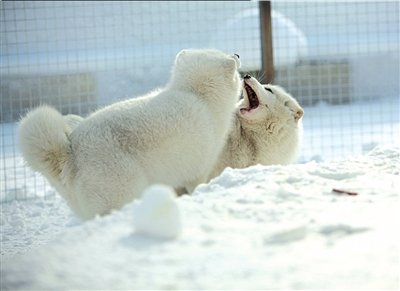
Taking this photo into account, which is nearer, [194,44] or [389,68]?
[194,44]

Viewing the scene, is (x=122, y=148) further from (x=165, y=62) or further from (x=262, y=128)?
(x=165, y=62)

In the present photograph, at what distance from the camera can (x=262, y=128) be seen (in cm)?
525

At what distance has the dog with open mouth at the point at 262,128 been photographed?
203 inches

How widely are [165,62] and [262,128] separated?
4.92 m

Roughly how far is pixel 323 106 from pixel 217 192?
7.66m

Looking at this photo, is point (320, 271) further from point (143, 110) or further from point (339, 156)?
point (339, 156)

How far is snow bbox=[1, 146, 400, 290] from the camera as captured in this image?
2.24 meters

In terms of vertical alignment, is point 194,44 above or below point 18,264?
above

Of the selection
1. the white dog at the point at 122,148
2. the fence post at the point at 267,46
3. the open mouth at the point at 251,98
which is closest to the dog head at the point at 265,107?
the open mouth at the point at 251,98

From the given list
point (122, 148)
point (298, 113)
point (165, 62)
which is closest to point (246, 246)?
point (122, 148)

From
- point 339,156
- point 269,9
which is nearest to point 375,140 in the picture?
point 339,156

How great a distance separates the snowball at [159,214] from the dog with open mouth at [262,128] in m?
2.57

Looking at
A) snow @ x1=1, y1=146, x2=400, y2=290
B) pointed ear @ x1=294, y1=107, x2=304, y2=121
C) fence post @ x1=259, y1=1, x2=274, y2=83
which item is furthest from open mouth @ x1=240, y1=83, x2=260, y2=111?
fence post @ x1=259, y1=1, x2=274, y2=83

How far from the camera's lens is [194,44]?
424 inches
